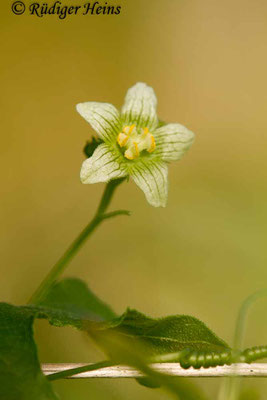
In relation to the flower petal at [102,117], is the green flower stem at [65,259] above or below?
below

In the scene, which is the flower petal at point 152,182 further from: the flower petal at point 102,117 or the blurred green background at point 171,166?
the blurred green background at point 171,166

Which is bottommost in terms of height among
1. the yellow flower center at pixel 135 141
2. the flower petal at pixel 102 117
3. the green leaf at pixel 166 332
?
the green leaf at pixel 166 332

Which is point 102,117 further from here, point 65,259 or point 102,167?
point 65,259

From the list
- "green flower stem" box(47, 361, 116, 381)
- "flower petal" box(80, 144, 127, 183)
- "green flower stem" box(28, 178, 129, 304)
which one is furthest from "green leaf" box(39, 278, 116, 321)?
"green flower stem" box(47, 361, 116, 381)

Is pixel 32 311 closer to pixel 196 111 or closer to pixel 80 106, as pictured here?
pixel 80 106

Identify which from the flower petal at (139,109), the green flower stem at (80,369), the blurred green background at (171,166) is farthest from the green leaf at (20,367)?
the blurred green background at (171,166)
